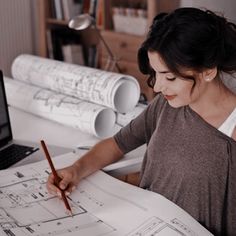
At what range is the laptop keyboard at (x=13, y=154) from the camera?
133 centimetres

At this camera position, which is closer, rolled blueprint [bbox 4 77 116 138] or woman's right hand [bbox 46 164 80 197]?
woman's right hand [bbox 46 164 80 197]

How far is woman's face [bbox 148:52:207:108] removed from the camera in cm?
102

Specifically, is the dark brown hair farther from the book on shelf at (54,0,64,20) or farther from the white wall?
the book on shelf at (54,0,64,20)

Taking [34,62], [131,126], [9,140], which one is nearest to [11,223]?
[131,126]

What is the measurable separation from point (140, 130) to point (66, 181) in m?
0.28

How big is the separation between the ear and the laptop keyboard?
0.64 meters

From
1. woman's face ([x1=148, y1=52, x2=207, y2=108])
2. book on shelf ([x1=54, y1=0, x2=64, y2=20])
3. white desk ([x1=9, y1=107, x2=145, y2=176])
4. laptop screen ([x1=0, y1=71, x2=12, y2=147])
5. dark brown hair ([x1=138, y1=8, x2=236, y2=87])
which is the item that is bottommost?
white desk ([x1=9, y1=107, x2=145, y2=176])

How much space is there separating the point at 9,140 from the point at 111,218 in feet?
2.19

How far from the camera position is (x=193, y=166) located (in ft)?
3.54

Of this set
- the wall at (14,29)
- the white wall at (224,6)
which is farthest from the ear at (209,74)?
the wall at (14,29)

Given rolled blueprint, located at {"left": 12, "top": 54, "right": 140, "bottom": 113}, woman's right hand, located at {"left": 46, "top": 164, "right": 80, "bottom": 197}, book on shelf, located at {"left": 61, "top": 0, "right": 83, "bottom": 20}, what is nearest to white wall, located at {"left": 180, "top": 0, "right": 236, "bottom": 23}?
rolled blueprint, located at {"left": 12, "top": 54, "right": 140, "bottom": 113}

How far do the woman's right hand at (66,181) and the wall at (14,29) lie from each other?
1.65m

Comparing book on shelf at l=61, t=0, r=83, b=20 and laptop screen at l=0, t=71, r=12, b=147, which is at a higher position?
book on shelf at l=61, t=0, r=83, b=20

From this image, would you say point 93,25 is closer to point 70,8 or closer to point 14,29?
point 70,8
